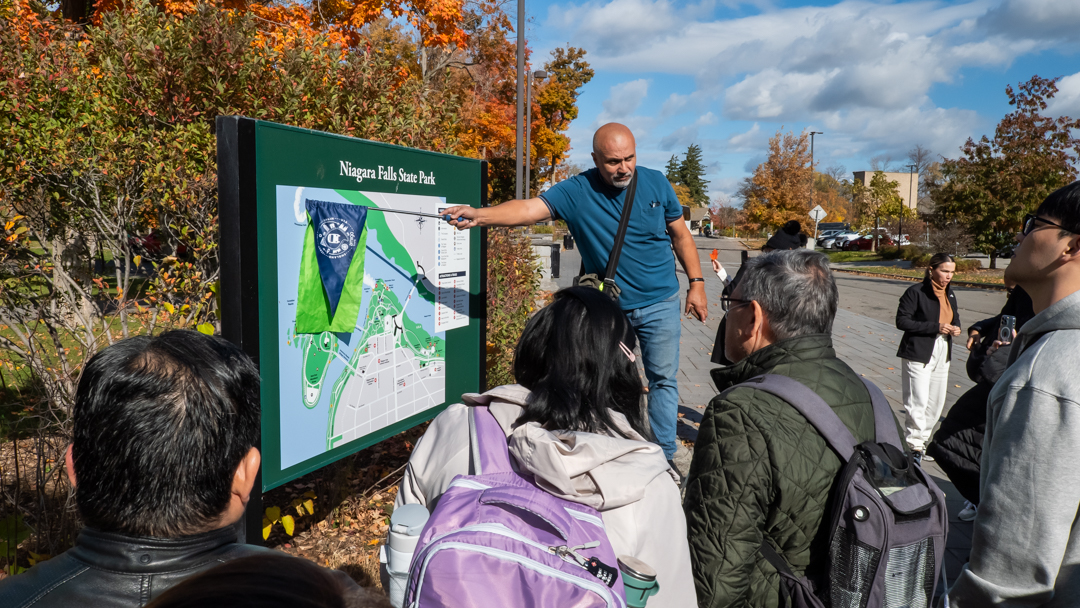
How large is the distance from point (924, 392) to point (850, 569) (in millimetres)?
4300

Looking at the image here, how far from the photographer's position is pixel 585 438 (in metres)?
1.63

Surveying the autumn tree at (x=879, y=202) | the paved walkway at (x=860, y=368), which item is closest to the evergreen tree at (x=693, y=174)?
the autumn tree at (x=879, y=202)

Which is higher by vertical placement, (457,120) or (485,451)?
(457,120)

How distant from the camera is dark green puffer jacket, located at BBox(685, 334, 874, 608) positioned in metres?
1.86

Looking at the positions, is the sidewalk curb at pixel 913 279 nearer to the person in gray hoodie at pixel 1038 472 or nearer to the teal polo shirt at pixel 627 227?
the teal polo shirt at pixel 627 227

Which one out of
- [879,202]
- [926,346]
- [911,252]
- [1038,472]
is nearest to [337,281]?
[1038,472]

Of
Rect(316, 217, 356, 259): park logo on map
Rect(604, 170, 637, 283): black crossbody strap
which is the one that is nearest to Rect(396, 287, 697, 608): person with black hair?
Rect(316, 217, 356, 259): park logo on map

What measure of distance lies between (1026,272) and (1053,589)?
0.84 meters

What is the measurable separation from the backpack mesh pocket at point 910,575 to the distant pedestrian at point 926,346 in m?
3.96

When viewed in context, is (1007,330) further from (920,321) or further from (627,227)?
(627,227)

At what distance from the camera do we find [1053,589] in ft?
5.57

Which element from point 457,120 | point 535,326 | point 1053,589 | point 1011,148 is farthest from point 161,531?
point 1011,148

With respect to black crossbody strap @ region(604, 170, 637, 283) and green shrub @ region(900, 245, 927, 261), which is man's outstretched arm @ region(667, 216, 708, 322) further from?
green shrub @ region(900, 245, 927, 261)

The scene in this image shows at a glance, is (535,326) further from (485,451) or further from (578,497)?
(578,497)
